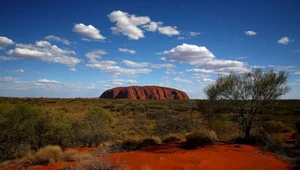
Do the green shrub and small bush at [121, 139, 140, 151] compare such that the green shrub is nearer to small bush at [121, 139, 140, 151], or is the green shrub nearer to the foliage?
small bush at [121, 139, 140, 151]

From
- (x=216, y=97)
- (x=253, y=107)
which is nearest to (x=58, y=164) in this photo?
(x=216, y=97)

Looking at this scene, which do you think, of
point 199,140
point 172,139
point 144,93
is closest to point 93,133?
point 172,139

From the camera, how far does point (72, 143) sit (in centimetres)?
1453

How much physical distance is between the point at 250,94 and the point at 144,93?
11086cm

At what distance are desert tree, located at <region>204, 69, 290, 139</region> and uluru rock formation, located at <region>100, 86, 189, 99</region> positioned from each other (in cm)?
10108

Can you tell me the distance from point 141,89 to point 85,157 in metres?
117

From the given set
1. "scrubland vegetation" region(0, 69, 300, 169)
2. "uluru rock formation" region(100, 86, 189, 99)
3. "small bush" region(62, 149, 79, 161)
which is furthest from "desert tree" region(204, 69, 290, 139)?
"uluru rock formation" region(100, 86, 189, 99)

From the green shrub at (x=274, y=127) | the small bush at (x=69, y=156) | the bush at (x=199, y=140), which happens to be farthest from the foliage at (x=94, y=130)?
the green shrub at (x=274, y=127)

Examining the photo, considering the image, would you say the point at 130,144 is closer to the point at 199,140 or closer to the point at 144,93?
the point at 199,140

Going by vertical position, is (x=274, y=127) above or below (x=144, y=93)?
below

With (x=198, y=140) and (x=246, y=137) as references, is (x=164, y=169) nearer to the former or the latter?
(x=198, y=140)

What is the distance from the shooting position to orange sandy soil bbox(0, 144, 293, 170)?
833 cm

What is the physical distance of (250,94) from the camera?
533 inches

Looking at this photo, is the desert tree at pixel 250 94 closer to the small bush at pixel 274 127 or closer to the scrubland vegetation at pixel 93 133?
the scrubland vegetation at pixel 93 133
